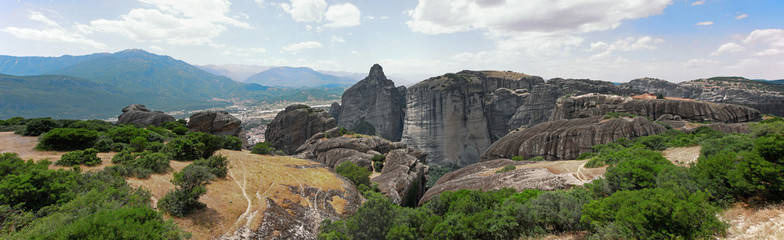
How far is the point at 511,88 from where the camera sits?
97250mm

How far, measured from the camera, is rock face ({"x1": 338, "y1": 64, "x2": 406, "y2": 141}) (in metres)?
106

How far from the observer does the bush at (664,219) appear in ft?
25.5

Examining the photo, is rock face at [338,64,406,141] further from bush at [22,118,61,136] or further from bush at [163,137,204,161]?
bush at [22,118,61,136]

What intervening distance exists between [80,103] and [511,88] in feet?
928

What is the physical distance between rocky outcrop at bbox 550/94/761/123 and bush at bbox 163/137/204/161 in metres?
56.4

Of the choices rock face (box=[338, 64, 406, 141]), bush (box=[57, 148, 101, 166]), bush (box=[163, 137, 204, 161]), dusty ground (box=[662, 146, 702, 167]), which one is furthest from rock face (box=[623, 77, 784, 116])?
bush (box=[57, 148, 101, 166])

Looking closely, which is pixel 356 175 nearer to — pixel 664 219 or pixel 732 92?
pixel 664 219

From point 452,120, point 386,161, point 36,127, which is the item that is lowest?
point 386,161

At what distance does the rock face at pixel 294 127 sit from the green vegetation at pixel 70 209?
49507 millimetres

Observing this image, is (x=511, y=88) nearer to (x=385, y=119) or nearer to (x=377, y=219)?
(x=385, y=119)

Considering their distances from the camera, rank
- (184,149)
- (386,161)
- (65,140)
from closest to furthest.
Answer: (65,140) < (184,149) < (386,161)

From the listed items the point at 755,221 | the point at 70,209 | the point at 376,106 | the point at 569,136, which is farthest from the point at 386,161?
the point at 376,106

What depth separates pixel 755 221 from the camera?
8445 millimetres

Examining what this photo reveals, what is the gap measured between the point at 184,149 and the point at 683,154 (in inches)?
1536
